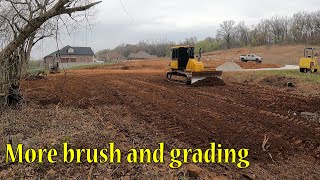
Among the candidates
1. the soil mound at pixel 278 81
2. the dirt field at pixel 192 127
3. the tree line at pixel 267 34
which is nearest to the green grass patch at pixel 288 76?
the soil mound at pixel 278 81

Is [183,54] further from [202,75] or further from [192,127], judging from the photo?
[192,127]

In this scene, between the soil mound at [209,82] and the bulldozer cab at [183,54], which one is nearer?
the soil mound at [209,82]

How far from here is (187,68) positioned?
63.5 feet

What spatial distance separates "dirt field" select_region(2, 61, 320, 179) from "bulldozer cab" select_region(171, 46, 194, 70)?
6043 millimetres

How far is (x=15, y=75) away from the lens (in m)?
8.85

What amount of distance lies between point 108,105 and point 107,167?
6046 millimetres

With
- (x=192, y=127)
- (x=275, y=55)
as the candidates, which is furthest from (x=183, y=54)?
(x=275, y=55)

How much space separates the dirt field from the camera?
233 inches

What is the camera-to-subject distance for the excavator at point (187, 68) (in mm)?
18609

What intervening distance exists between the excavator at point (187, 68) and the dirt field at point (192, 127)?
4.52 metres

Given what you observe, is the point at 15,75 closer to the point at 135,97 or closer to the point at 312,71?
the point at 135,97

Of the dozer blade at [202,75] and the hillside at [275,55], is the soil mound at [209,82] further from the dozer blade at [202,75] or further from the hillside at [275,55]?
the hillside at [275,55]

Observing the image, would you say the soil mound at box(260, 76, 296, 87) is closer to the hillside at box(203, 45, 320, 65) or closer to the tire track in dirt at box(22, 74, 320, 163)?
the tire track in dirt at box(22, 74, 320, 163)

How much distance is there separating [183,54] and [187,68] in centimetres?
108
